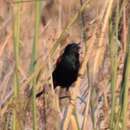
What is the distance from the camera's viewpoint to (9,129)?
140 centimetres

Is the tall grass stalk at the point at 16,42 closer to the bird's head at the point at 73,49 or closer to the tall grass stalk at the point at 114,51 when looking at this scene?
the tall grass stalk at the point at 114,51

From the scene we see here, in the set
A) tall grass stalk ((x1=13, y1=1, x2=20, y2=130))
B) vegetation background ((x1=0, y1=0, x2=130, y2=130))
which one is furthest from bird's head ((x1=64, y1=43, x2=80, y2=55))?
tall grass stalk ((x1=13, y1=1, x2=20, y2=130))

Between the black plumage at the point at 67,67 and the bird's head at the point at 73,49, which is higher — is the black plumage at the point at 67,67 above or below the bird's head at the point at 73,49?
below

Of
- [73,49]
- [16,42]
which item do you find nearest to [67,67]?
[73,49]

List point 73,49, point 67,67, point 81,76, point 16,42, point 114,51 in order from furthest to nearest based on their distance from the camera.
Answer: point 67,67, point 73,49, point 81,76, point 114,51, point 16,42

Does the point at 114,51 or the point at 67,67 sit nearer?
the point at 114,51

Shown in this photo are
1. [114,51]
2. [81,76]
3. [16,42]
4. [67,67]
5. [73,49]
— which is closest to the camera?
[16,42]

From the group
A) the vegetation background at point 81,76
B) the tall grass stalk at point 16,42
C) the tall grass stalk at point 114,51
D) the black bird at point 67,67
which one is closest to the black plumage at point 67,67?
the black bird at point 67,67

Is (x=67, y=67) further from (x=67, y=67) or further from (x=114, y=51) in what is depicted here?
(x=114, y=51)

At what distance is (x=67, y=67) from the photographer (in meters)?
2.15

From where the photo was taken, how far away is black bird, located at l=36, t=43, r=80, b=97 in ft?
6.70

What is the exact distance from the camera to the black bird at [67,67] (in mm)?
2043

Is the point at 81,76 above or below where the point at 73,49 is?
below

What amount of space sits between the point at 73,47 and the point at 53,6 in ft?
1.58
